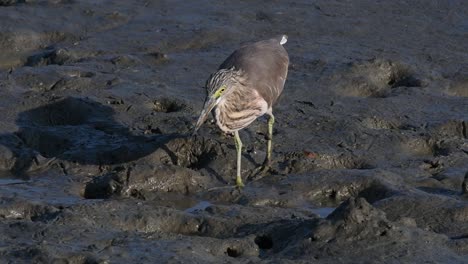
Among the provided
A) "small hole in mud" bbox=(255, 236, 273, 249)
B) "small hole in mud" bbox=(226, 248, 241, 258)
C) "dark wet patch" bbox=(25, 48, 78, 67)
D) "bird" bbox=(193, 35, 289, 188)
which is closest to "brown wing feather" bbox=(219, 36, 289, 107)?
"bird" bbox=(193, 35, 289, 188)

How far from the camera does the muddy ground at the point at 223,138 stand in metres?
7.55

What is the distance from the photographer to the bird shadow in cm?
973

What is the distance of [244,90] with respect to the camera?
375 inches

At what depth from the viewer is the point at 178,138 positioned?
32.5 feet

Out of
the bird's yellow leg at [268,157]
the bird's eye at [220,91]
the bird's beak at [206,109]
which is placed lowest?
the bird's yellow leg at [268,157]

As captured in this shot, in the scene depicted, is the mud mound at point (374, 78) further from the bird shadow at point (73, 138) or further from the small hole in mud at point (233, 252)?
the small hole in mud at point (233, 252)

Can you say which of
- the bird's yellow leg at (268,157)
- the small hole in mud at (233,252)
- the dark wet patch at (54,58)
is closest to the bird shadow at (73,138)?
the bird's yellow leg at (268,157)

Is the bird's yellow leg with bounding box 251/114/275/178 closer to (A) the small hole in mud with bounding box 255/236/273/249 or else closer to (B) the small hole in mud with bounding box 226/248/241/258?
(A) the small hole in mud with bounding box 255/236/273/249

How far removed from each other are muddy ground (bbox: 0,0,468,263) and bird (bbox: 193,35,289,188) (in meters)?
0.44

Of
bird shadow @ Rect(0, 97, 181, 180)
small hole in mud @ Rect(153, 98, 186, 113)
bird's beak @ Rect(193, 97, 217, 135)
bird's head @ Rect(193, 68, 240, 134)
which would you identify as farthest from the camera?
small hole in mud @ Rect(153, 98, 186, 113)

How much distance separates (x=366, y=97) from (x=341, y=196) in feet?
7.84

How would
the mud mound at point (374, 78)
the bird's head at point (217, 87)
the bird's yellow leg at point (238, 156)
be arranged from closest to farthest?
the bird's head at point (217, 87) < the bird's yellow leg at point (238, 156) < the mud mound at point (374, 78)

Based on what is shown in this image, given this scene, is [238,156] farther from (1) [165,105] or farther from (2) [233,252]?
(2) [233,252]

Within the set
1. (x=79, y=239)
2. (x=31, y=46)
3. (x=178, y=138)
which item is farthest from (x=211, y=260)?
(x=31, y=46)
